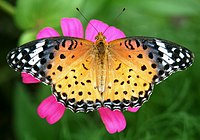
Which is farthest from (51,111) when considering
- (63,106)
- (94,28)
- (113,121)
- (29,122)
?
(29,122)

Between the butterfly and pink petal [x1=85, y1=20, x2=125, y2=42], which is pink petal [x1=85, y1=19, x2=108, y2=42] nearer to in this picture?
pink petal [x1=85, y1=20, x2=125, y2=42]

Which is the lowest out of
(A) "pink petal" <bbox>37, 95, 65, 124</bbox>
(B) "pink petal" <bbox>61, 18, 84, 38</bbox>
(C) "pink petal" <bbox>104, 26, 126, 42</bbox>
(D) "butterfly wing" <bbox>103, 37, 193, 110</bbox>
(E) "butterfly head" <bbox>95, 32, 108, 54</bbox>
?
(A) "pink petal" <bbox>37, 95, 65, 124</bbox>

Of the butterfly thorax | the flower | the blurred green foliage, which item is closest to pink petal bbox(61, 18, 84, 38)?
the flower

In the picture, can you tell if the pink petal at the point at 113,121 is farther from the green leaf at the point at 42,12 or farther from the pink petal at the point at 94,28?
the green leaf at the point at 42,12

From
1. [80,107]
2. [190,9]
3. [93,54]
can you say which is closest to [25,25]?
[93,54]

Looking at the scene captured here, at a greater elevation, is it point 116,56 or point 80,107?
point 116,56

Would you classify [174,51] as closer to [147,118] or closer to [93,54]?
[93,54]

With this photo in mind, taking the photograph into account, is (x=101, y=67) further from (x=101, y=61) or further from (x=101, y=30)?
(x=101, y=30)

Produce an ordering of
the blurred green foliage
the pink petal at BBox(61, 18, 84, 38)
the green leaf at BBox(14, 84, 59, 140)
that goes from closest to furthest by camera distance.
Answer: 1. the pink petal at BBox(61, 18, 84, 38)
2. the blurred green foliage
3. the green leaf at BBox(14, 84, 59, 140)
